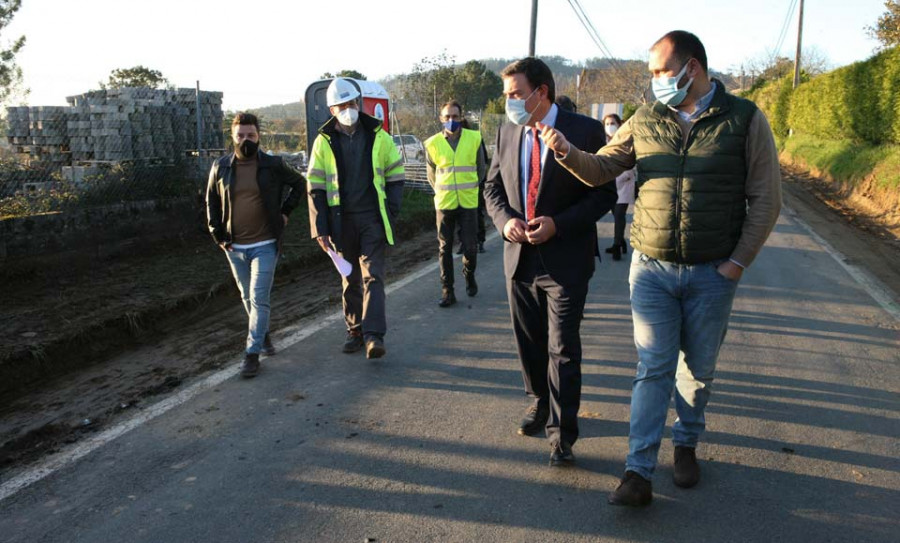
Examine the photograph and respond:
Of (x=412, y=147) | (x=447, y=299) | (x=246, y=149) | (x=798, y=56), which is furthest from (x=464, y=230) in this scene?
(x=798, y=56)

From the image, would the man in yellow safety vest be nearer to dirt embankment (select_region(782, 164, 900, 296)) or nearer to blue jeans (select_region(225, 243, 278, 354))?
blue jeans (select_region(225, 243, 278, 354))

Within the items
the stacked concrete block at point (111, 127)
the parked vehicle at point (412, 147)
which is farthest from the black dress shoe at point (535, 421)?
the parked vehicle at point (412, 147)

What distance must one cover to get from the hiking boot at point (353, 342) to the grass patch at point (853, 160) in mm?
13556

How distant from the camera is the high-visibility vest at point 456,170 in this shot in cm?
784

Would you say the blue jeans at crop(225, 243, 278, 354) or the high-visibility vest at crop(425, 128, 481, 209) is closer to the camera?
the blue jeans at crop(225, 243, 278, 354)

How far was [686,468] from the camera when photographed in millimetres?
3678

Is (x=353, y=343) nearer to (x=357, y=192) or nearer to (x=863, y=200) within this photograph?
(x=357, y=192)

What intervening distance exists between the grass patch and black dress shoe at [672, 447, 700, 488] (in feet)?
45.8

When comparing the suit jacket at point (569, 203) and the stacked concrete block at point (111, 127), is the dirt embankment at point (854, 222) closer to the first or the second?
the suit jacket at point (569, 203)

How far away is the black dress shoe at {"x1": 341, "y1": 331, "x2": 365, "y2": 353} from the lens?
5.91 meters

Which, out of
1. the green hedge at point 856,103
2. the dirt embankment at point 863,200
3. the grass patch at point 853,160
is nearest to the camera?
the dirt embankment at point 863,200

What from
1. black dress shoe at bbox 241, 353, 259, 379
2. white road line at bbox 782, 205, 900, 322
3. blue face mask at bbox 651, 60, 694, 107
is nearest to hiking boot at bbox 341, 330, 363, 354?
black dress shoe at bbox 241, 353, 259, 379

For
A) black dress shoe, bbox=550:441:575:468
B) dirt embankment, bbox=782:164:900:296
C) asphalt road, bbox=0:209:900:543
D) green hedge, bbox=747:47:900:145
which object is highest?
green hedge, bbox=747:47:900:145

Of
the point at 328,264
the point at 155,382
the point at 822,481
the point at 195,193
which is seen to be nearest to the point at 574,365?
the point at 822,481
